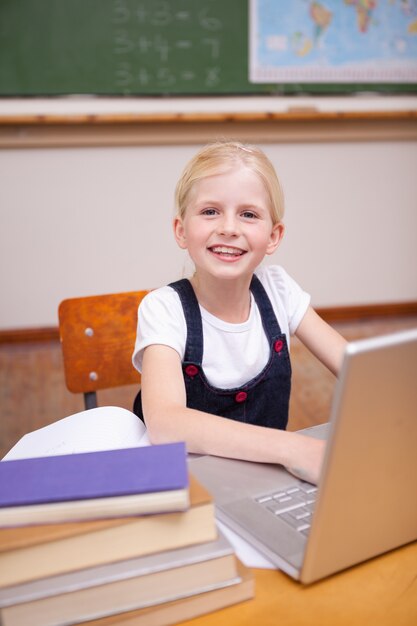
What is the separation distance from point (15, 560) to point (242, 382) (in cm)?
71

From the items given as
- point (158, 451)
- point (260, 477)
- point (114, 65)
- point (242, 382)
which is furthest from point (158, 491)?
point (114, 65)

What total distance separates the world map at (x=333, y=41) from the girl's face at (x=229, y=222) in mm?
2365

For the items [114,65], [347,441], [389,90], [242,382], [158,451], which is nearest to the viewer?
[347,441]

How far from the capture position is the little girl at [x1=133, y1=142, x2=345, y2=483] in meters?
1.04

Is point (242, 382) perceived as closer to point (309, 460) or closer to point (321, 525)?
point (309, 460)

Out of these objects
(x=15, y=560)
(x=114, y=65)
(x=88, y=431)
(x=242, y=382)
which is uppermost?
(x=114, y=65)

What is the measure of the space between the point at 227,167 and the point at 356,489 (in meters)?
0.68

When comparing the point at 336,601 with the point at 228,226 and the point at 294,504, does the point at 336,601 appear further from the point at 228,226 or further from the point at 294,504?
the point at 228,226

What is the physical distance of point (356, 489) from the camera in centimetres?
49

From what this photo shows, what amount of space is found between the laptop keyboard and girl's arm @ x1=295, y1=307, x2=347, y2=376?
1.55ft

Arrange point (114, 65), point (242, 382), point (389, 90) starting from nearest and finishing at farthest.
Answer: point (242, 382) → point (114, 65) → point (389, 90)

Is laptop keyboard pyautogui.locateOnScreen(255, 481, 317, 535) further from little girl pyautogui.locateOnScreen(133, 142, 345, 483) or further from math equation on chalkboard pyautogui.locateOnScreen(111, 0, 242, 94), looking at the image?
math equation on chalkboard pyautogui.locateOnScreen(111, 0, 242, 94)

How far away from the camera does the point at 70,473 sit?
0.54 m

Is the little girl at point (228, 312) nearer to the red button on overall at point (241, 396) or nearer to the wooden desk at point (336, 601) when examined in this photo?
the red button on overall at point (241, 396)
